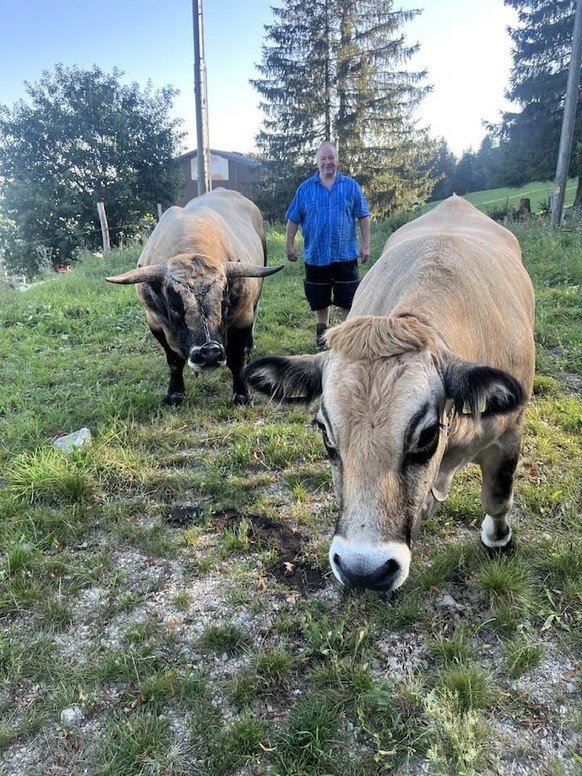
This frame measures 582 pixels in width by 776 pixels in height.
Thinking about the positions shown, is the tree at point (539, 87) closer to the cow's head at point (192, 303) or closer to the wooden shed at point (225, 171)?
the cow's head at point (192, 303)

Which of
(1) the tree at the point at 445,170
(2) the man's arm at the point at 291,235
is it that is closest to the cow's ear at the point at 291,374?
(2) the man's arm at the point at 291,235

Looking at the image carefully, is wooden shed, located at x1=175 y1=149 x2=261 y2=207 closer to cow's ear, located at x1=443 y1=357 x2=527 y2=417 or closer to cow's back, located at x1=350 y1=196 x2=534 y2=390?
cow's back, located at x1=350 y1=196 x2=534 y2=390

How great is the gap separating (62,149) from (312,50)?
15.6 m

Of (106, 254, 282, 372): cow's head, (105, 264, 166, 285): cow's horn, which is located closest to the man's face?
(106, 254, 282, 372): cow's head

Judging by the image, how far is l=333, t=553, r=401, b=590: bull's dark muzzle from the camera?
5.92 ft

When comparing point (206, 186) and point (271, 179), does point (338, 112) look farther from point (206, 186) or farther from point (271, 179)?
point (206, 186)

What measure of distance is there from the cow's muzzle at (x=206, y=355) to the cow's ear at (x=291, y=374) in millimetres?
2234

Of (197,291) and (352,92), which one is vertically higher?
(352,92)

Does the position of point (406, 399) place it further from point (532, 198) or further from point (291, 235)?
point (532, 198)

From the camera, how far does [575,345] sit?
19.9ft

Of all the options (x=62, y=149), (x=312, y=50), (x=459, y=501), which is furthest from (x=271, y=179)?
(x=459, y=501)

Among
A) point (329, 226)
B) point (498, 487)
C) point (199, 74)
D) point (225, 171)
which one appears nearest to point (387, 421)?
point (498, 487)

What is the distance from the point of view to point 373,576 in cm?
180

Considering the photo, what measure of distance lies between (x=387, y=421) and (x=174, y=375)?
13.0ft
